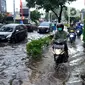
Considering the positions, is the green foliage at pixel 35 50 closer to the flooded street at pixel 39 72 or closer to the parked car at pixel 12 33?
the flooded street at pixel 39 72

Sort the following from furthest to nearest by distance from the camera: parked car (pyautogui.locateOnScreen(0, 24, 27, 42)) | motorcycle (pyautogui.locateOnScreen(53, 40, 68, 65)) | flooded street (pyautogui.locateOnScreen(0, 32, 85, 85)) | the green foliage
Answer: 1. parked car (pyautogui.locateOnScreen(0, 24, 27, 42))
2. the green foliage
3. motorcycle (pyautogui.locateOnScreen(53, 40, 68, 65))
4. flooded street (pyautogui.locateOnScreen(0, 32, 85, 85))

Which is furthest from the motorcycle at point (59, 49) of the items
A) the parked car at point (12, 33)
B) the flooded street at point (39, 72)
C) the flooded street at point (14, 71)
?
the parked car at point (12, 33)

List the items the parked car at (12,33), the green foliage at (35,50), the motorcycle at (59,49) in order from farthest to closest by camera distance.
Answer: the parked car at (12,33) → the green foliage at (35,50) → the motorcycle at (59,49)

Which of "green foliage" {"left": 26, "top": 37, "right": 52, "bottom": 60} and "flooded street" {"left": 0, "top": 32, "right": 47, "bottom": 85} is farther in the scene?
"green foliage" {"left": 26, "top": 37, "right": 52, "bottom": 60}

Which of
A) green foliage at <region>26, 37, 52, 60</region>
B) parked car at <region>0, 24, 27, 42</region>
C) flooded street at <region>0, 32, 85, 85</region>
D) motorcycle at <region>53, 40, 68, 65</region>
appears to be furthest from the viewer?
parked car at <region>0, 24, 27, 42</region>

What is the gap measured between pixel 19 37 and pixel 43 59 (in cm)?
947

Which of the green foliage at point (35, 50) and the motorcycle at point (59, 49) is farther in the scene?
the green foliage at point (35, 50)

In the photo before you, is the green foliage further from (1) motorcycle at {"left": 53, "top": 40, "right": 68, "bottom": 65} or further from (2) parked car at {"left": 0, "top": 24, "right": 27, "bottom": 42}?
(2) parked car at {"left": 0, "top": 24, "right": 27, "bottom": 42}

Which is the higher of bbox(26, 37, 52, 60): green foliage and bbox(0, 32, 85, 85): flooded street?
bbox(26, 37, 52, 60): green foliage

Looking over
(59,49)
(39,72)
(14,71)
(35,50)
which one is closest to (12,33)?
(35,50)

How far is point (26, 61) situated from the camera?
11.6 meters

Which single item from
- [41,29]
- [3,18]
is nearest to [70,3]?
[41,29]

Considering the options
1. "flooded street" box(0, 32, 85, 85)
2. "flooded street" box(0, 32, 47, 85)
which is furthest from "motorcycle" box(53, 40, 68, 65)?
"flooded street" box(0, 32, 47, 85)

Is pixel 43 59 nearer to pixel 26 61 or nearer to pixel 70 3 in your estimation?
pixel 26 61
